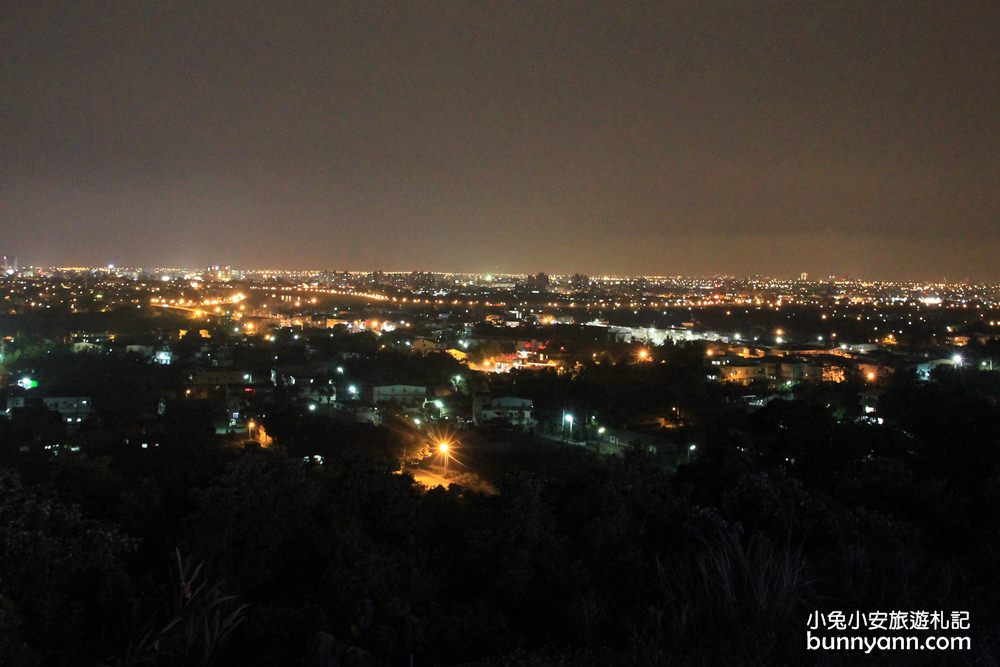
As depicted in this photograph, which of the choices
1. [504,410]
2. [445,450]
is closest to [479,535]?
[445,450]

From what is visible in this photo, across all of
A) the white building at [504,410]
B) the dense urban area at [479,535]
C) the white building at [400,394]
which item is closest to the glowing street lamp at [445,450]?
the dense urban area at [479,535]

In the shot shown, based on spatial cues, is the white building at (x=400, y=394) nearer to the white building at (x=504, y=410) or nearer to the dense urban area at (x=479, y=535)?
the white building at (x=504, y=410)

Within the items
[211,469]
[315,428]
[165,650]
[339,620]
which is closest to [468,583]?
[339,620]

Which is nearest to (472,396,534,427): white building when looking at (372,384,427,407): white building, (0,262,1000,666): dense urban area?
(0,262,1000,666): dense urban area

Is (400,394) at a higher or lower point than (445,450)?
higher

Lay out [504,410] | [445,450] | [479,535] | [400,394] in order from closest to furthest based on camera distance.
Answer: [479,535], [445,450], [504,410], [400,394]

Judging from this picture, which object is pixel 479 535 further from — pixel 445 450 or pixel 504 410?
pixel 504 410

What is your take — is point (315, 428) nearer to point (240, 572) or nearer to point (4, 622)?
point (240, 572)

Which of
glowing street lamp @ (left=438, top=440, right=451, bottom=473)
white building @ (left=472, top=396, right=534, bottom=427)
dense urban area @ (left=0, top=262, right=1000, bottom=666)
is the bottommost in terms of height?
glowing street lamp @ (left=438, top=440, right=451, bottom=473)

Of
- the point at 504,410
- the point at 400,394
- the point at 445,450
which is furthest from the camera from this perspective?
the point at 400,394

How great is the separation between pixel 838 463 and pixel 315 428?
278 inches

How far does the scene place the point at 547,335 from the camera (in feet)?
92.0

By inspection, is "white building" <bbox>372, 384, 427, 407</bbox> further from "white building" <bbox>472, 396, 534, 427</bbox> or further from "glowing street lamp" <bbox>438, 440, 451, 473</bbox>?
"glowing street lamp" <bbox>438, 440, 451, 473</bbox>

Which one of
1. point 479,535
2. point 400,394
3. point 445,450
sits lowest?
point 445,450
